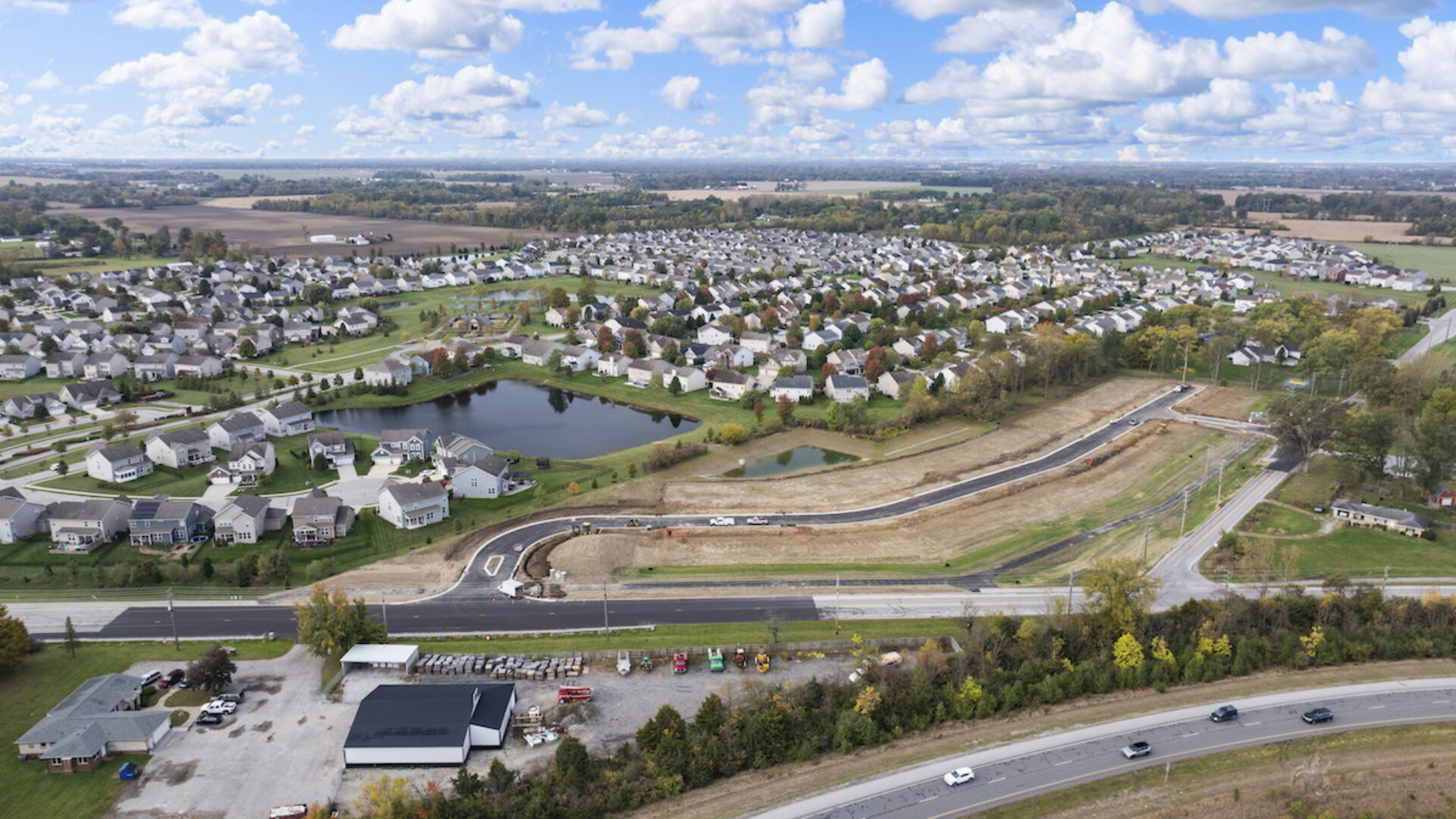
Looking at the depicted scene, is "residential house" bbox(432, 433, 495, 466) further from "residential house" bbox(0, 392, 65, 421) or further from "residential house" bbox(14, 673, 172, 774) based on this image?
"residential house" bbox(0, 392, 65, 421)

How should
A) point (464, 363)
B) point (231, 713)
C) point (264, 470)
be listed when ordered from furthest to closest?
point (464, 363) → point (264, 470) → point (231, 713)

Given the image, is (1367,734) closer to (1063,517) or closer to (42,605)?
(1063,517)

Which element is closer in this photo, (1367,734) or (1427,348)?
(1367,734)

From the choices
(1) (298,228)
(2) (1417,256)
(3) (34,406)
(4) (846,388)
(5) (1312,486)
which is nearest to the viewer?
(5) (1312,486)

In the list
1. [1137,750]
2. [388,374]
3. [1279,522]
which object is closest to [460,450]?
[388,374]

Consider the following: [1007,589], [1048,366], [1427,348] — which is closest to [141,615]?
[1007,589]

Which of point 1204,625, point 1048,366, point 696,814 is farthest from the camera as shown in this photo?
point 1048,366

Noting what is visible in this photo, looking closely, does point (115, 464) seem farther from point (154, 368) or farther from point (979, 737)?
point (979, 737)

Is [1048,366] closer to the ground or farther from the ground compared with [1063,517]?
farther from the ground
